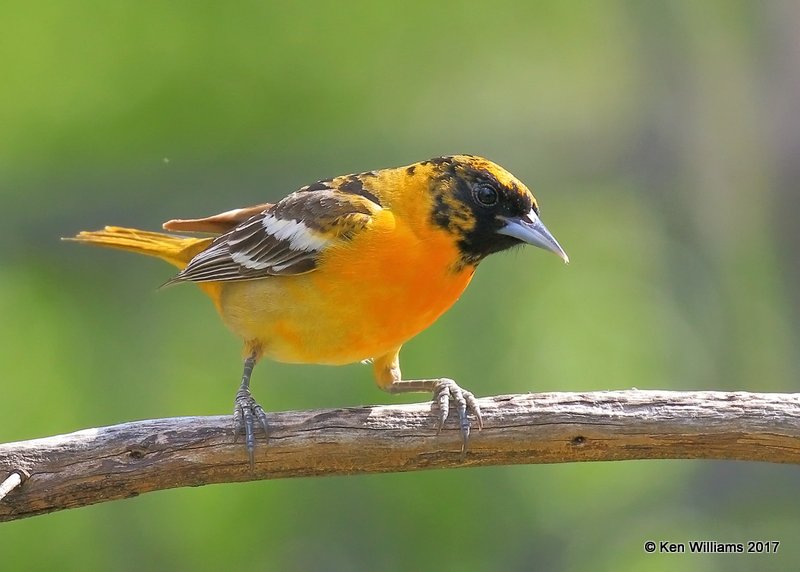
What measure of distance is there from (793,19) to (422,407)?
509 centimetres

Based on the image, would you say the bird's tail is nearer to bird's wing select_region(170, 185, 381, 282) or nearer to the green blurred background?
bird's wing select_region(170, 185, 381, 282)

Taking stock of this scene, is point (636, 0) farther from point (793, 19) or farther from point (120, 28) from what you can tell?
point (120, 28)

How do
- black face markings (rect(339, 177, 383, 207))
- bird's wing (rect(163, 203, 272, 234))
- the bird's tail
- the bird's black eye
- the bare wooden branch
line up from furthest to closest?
bird's wing (rect(163, 203, 272, 234)), the bird's tail, black face markings (rect(339, 177, 383, 207)), the bird's black eye, the bare wooden branch

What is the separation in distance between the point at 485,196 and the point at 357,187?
28.0 inches

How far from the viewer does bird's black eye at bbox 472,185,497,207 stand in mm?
4230

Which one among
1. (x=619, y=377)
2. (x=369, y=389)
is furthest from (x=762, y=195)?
(x=369, y=389)

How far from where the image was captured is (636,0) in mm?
8469

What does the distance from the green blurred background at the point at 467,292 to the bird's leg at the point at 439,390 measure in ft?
7.39

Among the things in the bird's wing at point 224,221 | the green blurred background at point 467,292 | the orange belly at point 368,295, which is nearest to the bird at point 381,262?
the orange belly at point 368,295

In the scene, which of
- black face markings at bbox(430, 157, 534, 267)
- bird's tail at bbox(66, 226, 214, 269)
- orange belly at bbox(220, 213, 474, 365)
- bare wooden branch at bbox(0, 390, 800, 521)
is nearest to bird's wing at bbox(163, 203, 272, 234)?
bird's tail at bbox(66, 226, 214, 269)

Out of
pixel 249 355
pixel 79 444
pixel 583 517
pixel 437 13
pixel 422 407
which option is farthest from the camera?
pixel 437 13

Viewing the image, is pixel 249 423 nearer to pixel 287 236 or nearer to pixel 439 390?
pixel 439 390

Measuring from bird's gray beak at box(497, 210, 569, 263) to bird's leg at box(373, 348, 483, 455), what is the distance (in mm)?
684

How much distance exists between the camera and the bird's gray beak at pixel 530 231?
164 inches
